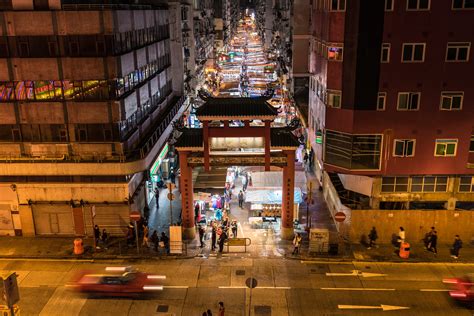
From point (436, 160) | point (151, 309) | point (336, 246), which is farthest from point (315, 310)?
point (436, 160)

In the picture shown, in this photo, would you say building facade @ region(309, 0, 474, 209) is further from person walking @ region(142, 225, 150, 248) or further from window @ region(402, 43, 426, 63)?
person walking @ region(142, 225, 150, 248)

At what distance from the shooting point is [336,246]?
107ft

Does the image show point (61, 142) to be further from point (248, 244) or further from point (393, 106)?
point (393, 106)

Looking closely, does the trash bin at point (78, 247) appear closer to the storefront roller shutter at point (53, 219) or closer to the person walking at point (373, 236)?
the storefront roller shutter at point (53, 219)

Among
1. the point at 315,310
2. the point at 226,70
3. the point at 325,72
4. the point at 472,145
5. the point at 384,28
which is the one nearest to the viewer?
the point at 315,310

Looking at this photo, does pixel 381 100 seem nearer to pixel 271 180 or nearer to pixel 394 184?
pixel 394 184

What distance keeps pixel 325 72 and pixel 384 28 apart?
5.77 metres

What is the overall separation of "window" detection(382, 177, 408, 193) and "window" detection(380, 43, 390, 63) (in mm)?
8744

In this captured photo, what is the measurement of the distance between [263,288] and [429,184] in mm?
15396

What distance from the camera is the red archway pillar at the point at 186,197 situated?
34562mm

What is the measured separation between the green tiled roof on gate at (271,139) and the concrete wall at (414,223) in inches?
273

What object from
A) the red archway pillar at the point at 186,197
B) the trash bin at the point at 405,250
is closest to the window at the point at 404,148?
the trash bin at the point at 405,250

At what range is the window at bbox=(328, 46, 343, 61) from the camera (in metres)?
32.8

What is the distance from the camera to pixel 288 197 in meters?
35.0
